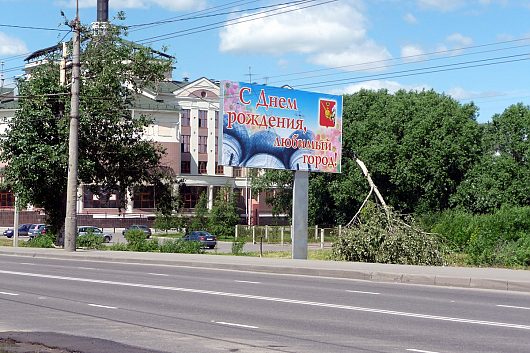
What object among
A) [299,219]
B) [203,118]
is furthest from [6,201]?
[299,219]

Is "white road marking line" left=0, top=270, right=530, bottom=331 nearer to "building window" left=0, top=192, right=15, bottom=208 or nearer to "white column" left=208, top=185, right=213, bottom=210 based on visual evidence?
"white column" left=208, top=185, right=213, bottom=210

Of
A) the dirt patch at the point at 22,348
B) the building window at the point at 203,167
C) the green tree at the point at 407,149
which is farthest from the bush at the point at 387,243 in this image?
the building window at the point at 203,167

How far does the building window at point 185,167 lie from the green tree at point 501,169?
42443 millimetres

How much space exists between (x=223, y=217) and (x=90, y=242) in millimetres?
35604

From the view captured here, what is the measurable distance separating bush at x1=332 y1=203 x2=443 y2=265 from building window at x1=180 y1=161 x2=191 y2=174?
217 feet

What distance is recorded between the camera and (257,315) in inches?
545

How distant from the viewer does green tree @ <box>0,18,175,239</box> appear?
42875 mm

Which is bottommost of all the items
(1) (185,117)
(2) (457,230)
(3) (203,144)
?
(2) (457,230)

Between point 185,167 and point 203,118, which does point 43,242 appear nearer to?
point 185,167

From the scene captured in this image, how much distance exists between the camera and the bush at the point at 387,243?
29.3 m

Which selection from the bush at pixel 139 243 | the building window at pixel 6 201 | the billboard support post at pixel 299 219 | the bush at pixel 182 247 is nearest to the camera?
the billboard support post at pixel 299 219

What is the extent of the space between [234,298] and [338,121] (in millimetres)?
18890

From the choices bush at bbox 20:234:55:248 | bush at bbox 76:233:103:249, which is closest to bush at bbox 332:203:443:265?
bush at bbox 76:233:103:249

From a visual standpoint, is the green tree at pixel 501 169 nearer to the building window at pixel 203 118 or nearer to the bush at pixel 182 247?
the bush at pixel 182 247
